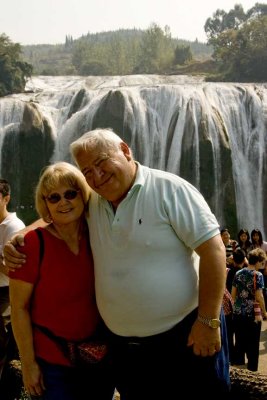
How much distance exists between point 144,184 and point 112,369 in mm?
1124

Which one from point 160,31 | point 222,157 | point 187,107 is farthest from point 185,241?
point 160,31

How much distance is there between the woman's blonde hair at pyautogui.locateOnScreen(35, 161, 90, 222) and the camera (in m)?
3.11

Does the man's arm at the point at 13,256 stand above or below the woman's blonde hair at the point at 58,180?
below

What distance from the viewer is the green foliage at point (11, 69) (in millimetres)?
35031

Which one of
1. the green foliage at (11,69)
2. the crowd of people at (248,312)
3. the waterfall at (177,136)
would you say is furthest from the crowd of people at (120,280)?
the green foliage at (11,69)

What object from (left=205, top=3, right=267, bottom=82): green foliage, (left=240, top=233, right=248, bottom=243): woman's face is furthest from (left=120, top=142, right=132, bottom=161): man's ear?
(left=205, top=3, right=267, bottom=82): green foliage

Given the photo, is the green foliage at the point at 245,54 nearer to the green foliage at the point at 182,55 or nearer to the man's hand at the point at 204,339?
the green foliage at the point at 182,55

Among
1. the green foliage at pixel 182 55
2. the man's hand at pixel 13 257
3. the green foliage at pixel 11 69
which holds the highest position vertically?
the green foliage at pixel 182 55

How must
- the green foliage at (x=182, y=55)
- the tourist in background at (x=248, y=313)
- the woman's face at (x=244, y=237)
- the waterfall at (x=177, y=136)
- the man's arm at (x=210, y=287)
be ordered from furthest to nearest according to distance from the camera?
1. the green foliage at (x=182, y=55)
2. the waterfall at (x=177, y=136)
3. the woman's face at (x=244, y=237)
4. the tourist in background at (x=248, y=313)
5. the man's arm at (x=210, y=287)

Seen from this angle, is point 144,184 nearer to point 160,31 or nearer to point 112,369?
point 112,369

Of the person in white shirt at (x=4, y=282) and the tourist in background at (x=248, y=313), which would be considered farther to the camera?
the tourist in background at (x=248, y=313)

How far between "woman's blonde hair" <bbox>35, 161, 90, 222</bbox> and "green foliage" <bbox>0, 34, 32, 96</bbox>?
32525mm

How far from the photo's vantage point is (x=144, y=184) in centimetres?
294

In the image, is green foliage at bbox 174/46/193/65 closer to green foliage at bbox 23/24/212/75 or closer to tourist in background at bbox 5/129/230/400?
green foliage at bbox 23/24/212/75
